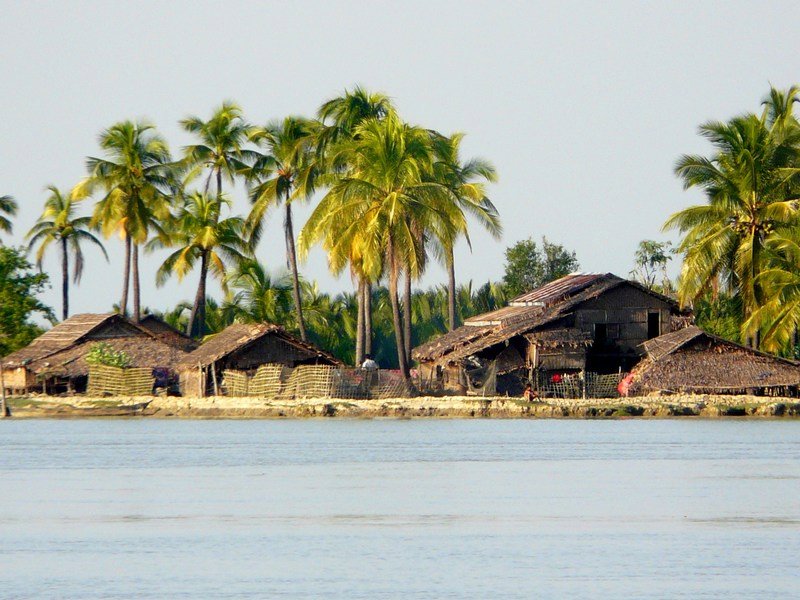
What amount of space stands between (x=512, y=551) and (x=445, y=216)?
29.4 metres

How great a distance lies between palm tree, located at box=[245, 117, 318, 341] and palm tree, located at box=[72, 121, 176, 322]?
3824 millimetres

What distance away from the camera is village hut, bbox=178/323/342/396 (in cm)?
4872

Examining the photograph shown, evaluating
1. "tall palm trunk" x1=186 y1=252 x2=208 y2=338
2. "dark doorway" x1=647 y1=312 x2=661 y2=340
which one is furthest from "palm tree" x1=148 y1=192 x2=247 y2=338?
"dark doorway" x1=647 y1=312 x2=661 y2=340

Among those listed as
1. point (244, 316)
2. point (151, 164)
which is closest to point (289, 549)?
point (244, 316)

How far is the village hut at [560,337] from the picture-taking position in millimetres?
47719

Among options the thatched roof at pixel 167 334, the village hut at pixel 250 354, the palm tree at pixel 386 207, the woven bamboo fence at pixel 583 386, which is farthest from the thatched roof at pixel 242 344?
the woven bamboo fence at pixel 583 386

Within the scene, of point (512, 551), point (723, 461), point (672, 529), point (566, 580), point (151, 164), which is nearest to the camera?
point (566, 580)

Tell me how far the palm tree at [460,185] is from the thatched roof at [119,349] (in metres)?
9.99

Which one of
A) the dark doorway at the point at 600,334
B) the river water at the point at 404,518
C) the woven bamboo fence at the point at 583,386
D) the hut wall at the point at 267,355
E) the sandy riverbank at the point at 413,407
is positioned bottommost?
the river water at the point at 404,518

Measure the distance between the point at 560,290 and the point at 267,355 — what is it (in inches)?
373

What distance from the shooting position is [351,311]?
62.8 m

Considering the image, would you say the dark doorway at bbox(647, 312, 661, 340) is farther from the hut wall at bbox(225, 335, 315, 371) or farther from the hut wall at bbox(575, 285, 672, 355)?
the hut wall at bbox(225, 335, 315, 371)

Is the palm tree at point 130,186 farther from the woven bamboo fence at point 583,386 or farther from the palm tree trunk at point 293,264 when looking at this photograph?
the woven bamboo fence at point 583,386

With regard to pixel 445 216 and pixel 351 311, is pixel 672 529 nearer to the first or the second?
pixel 445 216
